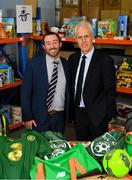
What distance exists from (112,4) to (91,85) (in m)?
1.80

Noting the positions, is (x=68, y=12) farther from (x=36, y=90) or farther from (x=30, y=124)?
(x=30, y=124)

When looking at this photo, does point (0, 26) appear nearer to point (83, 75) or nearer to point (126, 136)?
point (83, 75)

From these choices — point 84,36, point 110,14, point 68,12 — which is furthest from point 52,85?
point 68,12

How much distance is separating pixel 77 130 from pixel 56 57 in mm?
677

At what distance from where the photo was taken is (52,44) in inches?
92.0

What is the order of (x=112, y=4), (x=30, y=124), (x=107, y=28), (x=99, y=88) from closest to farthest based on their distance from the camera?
(x=99, y=88) → (x=30, y=124) → (x=107, y=28) → (x=112, y=4)

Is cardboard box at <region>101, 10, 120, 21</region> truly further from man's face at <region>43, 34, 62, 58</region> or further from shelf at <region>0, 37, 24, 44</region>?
man's face at <region>43, 34, 62, 58</region>

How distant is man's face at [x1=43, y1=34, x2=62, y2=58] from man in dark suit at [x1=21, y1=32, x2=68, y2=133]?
0.02 meters

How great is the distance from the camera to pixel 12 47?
4.12 meters

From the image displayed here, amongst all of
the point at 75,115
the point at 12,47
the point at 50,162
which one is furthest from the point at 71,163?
the point at 12,47

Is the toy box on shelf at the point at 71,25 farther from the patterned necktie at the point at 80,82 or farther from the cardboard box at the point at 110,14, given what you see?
the patterned necktie at the point at 80,82

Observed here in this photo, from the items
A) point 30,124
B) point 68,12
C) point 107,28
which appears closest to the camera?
point 30,124

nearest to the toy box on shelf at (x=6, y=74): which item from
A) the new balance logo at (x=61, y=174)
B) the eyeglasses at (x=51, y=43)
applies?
the eyeglasses at (x=51, y=43)

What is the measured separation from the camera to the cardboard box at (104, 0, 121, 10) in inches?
146
